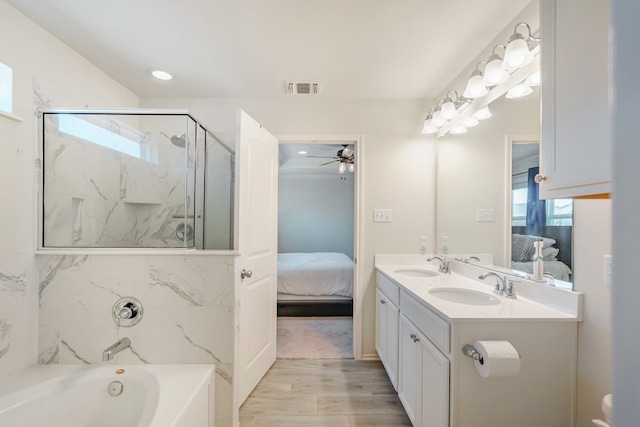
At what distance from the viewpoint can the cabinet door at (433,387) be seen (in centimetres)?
113

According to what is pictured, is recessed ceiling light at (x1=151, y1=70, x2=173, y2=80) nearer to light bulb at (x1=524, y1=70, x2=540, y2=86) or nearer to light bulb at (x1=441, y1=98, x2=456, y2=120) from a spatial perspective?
light bulb at (x1=441, y1=98, x2=456, y2=120)

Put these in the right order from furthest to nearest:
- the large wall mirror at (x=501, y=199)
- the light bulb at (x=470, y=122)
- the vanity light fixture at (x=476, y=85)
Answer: the light bulb at (x=470, y=122) < the vanity light fixture at (x=476, y=85) < the large wall mirror at (x=501, y=199)

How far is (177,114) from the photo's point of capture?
5.47 ft

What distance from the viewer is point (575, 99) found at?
2.72ft

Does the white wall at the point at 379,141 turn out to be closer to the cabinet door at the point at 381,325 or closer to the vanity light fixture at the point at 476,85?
the cabinet door at the point at 381,325

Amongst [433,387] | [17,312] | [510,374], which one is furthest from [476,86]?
[17,312]

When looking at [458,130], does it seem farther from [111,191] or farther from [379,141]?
[111,191]

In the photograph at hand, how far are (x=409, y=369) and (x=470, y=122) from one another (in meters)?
1.77

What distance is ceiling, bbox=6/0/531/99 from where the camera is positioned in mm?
1358

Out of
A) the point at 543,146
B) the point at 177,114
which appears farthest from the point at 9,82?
the point at 543,146

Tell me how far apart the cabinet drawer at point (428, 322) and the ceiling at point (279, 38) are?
160cm

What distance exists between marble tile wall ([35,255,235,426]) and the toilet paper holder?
47.0 inches

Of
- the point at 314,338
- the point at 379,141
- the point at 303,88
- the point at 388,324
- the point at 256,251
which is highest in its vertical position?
the point at 303,88

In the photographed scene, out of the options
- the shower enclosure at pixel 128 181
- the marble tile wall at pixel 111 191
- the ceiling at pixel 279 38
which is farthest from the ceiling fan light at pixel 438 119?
the marble tile wall at pixel 111 191
